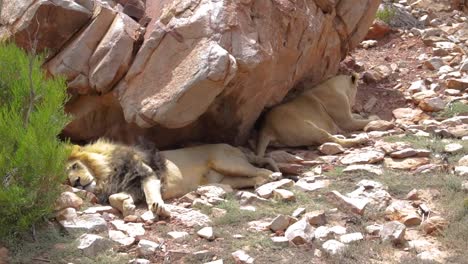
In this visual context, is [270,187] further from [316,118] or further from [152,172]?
[316,118]

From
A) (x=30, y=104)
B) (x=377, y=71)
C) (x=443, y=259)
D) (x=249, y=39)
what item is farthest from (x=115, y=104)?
(x=377, y=71)

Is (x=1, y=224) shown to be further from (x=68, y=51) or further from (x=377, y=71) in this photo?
(x=377, y=71)

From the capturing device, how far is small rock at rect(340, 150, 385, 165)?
264 inches

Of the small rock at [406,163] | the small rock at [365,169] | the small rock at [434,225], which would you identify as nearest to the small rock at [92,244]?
the small rock at [434,225]

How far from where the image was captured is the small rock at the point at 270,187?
5902mm

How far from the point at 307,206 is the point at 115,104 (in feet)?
7.55

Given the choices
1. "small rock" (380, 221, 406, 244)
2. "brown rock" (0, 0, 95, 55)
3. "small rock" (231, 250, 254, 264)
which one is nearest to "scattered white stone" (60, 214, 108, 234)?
"small rock" (231, 250, 254, 264)

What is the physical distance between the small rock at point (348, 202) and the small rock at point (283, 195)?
30 centimetres

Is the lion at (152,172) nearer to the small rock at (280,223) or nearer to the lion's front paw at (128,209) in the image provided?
the lion's front paw at (128,209)

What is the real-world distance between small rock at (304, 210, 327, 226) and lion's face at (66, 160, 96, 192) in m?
1.90

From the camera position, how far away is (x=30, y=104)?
15.3 feet

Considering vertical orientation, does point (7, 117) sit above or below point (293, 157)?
above

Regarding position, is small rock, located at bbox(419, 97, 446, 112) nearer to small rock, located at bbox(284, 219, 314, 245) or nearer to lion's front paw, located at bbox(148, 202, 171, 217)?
small rock, located at bbox(284, 219, 314, 245)

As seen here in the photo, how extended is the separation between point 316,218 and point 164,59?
2.20 metres
